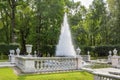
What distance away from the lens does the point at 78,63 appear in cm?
1431

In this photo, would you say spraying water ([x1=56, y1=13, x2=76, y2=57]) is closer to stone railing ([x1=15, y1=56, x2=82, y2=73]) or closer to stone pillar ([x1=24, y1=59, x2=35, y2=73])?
stone railing ([x1=15, y1=56, x2=82, y2=73])

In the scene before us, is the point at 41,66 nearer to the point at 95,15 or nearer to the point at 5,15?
the point at 5,15

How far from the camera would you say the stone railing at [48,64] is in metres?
12.6

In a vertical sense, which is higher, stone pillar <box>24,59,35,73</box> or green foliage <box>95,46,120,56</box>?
green foliage <box>95,46,120,56</box>

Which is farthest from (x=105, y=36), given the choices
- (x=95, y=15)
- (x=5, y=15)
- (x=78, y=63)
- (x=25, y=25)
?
(x=78, y=63)

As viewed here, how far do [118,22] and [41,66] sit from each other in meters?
24.7

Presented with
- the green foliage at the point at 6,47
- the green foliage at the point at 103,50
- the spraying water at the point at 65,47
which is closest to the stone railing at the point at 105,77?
the spraying water at the point at 65,47

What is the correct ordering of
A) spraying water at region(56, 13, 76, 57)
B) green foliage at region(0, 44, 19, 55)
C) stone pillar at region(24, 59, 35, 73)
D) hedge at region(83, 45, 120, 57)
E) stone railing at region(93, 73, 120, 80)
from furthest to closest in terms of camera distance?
hedge at region(83, 45, 120, 57), green foliage at region(0, 44, 19, 55), spraying water at region(56, 13, 76, 57), stone pillar at region(24, 59, 35, 73), stone railing at region(93, 73, 120, 80)

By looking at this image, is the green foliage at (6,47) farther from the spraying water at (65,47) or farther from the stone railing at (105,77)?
the stone railing at (105,77)

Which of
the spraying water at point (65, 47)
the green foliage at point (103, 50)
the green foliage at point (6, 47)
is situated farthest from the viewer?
the green foliage at point (103, 50)

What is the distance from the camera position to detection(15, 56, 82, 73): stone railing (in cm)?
1255

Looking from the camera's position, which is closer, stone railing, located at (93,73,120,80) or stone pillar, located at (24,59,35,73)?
stone railing, located at (93,73,120,80)

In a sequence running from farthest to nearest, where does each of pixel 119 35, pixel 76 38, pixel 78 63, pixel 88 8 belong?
1. pixel 88 8
2. pixel 76 38
3. pixel 119 35
4. pixel 78 63

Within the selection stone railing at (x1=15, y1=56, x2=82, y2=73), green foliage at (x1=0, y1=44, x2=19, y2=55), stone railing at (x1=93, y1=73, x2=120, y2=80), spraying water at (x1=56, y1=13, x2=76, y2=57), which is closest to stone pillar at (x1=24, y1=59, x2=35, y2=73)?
stone railing at (x1=15, y1=56, x2=82, y2=73)
